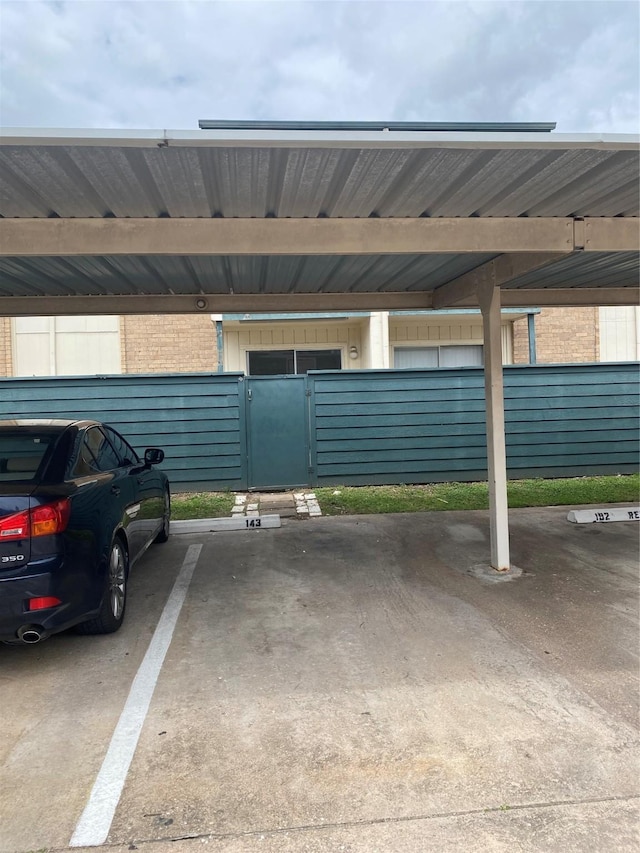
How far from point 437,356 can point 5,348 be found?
383 inches

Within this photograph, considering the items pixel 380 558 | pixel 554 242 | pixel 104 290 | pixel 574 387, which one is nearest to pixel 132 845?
pixel 380 558

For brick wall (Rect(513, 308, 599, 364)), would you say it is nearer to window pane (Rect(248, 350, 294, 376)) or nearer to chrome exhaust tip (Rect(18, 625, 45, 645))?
window pane (Rect(248, 350, 294, 376))

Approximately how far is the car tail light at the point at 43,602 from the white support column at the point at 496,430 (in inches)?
151

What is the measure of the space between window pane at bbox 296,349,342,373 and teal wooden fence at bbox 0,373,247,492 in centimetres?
336

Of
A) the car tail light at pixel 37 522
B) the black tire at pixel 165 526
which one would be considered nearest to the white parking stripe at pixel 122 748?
the car tail light at pixel 37 522

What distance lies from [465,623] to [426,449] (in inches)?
239

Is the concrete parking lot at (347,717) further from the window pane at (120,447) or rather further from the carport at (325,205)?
the carport at (325,205)

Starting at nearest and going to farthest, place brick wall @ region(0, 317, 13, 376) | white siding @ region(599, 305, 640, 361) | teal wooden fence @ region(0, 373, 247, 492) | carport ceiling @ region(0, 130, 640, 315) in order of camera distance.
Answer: carport ceiling @ region(0, 130, 640, 315) < teal wooden fence @ region(0, 373, 247, 492) < brick wall @ region(0, 317, 13, 376) < white siding @ region(599, 305, 640, 361)

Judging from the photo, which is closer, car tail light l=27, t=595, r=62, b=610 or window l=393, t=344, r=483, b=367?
car tail light l=27, t=595, r=62, b=610

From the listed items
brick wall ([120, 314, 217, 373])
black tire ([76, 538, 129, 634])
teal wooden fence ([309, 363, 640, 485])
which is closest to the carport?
black tire ([76, 538, 129, 634])

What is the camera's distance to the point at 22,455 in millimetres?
3801

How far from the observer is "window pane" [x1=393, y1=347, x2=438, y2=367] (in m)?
13.5

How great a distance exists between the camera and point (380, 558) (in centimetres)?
600

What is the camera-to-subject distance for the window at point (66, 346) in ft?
40.9
